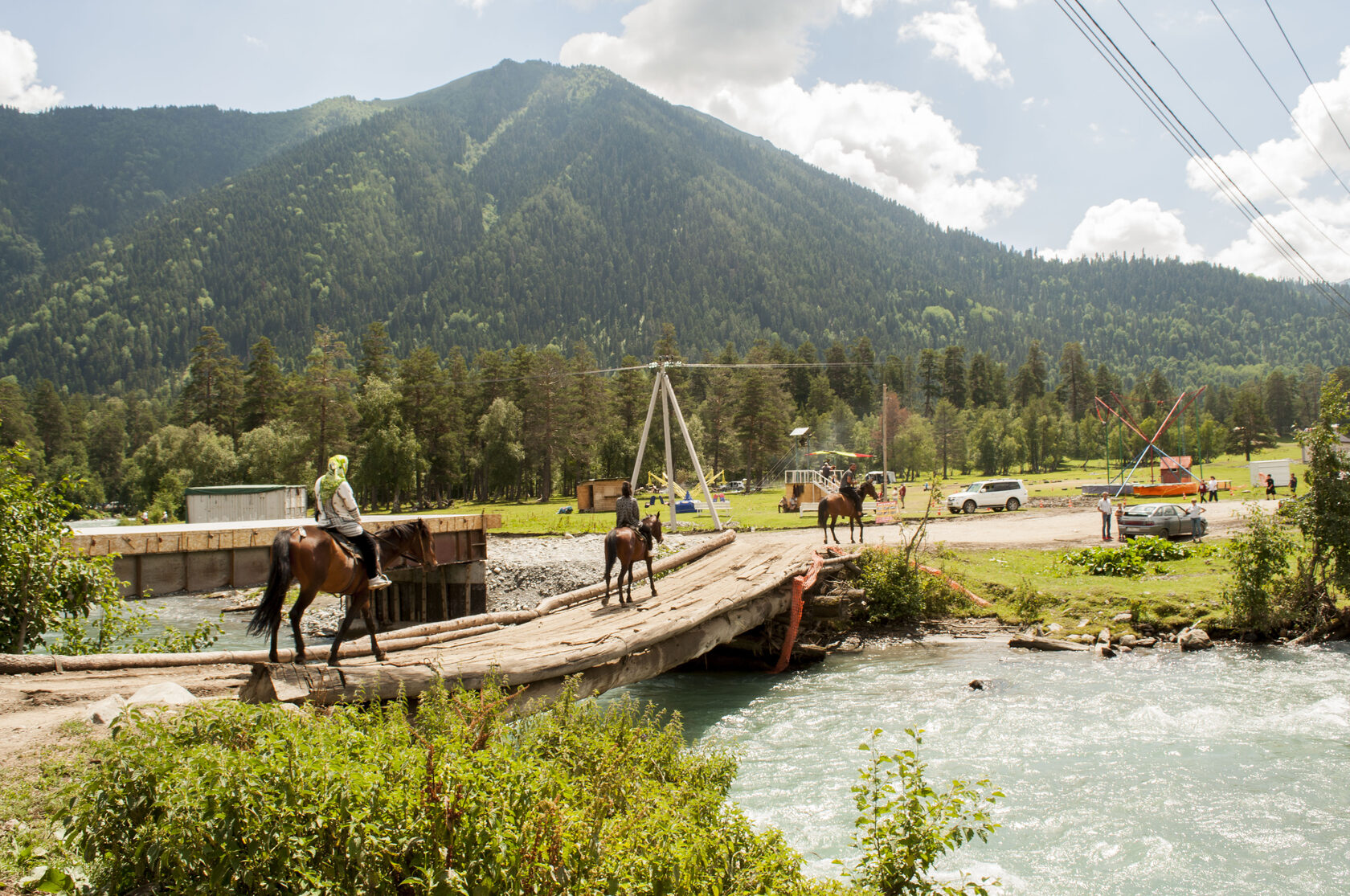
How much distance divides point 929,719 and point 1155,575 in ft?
43.6

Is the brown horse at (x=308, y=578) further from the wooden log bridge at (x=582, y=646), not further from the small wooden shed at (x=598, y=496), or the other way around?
the small wooden shed at (x=598, y=496)

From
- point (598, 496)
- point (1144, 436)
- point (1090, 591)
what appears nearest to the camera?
point (1090, 591)

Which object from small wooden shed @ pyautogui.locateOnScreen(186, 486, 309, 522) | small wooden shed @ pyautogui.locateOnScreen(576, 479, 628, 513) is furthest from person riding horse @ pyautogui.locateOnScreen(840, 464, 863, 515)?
small wooden shed @ pyautogui.locateOnScreen(576, 479, 628, 513)

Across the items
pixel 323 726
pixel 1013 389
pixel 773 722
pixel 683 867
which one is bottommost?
pixel 773 722

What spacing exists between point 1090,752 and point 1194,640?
7453 millimetres

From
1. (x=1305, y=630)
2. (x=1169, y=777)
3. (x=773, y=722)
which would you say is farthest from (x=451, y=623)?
(x=1305, y=630)

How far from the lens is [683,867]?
5.10 m

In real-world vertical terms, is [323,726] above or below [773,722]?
above

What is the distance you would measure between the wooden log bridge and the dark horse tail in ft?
2.68

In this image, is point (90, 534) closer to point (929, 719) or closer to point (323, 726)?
point (323, 726)

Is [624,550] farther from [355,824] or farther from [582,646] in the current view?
[355,824]

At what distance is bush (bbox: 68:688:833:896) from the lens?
420cm

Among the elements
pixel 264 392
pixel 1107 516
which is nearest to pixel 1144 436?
pixel 1107 516

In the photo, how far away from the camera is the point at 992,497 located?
4641 centimetres
